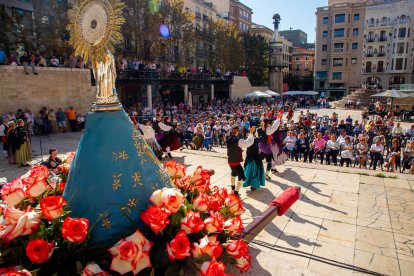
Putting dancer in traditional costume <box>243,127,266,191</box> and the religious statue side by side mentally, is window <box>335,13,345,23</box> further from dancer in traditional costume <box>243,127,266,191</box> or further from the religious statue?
dancer in traditional costume <box>243,127,266,191</box>

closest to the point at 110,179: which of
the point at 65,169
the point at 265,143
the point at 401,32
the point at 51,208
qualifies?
the point at 51,208

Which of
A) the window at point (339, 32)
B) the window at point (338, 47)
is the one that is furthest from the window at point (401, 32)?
the window at point (338, 47)

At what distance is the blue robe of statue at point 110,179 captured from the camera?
242cm

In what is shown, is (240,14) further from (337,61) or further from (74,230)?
(74,230)

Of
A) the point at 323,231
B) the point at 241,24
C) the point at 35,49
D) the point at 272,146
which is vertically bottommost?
the point at 323,231

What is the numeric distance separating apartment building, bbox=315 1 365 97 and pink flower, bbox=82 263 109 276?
200 ft

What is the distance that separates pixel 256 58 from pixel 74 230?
157 feet

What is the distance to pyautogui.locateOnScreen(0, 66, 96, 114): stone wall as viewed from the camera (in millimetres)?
16375

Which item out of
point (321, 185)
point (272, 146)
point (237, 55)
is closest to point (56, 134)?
point (272, 146)

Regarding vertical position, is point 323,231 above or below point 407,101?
below

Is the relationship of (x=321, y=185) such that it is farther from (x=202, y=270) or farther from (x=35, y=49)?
(x=35, y=49)

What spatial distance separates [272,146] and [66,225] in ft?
24.7

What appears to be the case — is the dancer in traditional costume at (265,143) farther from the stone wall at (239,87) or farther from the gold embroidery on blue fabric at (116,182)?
the stone wall at (239,87)

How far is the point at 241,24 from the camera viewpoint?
57.5m
